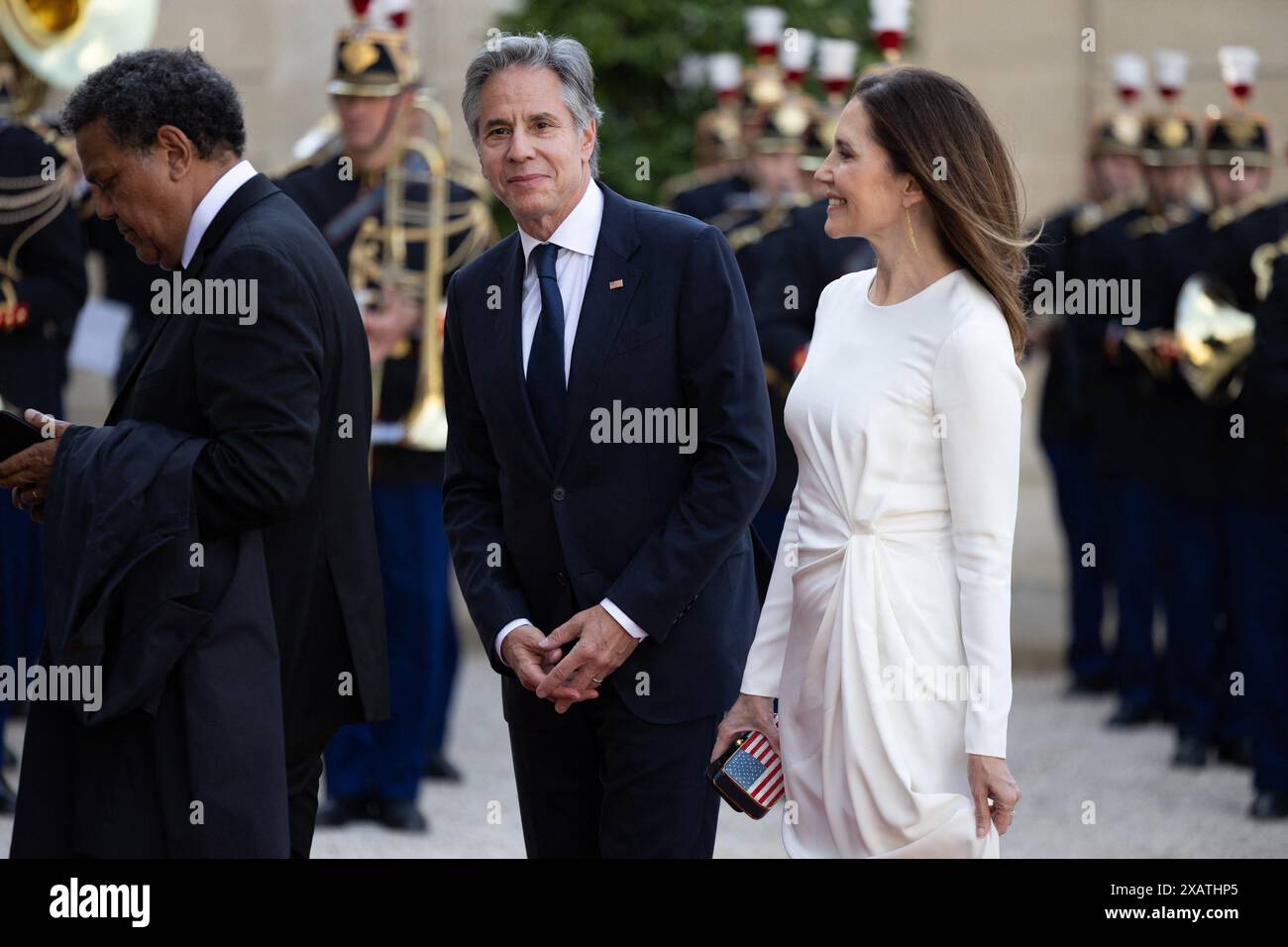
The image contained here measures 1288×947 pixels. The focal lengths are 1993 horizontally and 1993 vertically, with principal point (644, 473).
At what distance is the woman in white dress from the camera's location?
3412 millimetres

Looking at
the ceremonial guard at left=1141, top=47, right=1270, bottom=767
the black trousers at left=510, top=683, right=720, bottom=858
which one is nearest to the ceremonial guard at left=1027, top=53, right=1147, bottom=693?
the ceremonial guard at left=1141, top=47, right=1270, bottom=767

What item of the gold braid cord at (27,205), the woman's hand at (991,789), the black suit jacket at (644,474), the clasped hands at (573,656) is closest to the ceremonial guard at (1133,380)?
the gold braid cord at (27,205)

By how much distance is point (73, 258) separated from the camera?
22.3 ft

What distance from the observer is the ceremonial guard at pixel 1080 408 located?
387 inches

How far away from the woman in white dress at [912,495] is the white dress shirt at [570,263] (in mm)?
541

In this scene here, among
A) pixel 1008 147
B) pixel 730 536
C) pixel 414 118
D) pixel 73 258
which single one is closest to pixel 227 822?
pixel 730 536

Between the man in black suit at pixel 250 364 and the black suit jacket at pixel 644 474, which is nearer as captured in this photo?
the man in black suit at pixel 250 364

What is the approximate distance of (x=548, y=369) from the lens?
3920 millimetres

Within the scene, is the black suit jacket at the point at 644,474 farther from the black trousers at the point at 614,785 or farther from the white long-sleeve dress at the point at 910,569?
the white long-sleeve dress at the point at 910,569

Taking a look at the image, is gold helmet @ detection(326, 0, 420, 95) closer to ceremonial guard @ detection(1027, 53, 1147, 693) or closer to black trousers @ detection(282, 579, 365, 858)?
black trousers @ detection(282, 579, 365, 858)

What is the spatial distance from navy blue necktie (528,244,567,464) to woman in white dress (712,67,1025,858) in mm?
507
